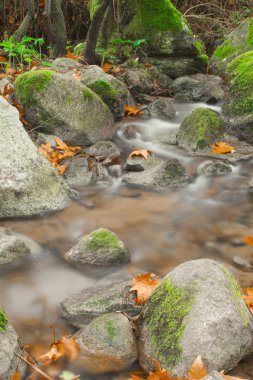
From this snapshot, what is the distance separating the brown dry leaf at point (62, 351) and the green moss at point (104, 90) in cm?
482

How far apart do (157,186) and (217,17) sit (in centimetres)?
909

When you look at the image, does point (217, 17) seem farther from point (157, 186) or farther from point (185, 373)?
point (185, 373)

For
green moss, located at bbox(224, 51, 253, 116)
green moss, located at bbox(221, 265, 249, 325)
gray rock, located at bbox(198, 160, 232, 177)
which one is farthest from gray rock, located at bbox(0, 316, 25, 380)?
green moss, located at bbox(224, 51, 253, 116)

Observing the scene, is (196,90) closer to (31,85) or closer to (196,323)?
(31,85)

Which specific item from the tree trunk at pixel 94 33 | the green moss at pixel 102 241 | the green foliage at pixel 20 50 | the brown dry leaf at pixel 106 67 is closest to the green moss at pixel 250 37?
the brown dry leaf at pixel 106 67

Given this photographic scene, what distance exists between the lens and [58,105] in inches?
240

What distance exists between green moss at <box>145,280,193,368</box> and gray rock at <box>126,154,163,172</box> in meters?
3.04

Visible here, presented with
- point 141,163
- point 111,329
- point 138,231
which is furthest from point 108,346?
point 141,163

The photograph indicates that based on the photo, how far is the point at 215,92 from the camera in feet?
27.7

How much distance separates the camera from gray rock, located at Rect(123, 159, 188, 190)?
5340mm

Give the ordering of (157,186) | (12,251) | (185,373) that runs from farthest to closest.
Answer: (157,186), (12,251), (185,373)

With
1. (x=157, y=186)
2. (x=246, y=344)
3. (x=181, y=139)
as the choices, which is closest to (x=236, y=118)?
(x=181, y=139)

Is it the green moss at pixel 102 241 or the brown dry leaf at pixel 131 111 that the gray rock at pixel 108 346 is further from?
the brown dry leaf at pixel 131 111

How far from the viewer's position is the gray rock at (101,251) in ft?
12.2
